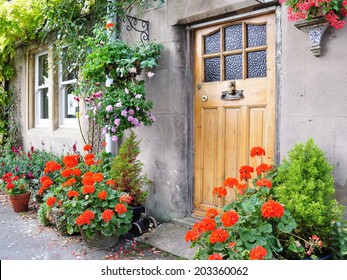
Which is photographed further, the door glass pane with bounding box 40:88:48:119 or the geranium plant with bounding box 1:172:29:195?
the door glass pane with bounding box 40:88:48:119

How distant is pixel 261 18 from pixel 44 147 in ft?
16.5

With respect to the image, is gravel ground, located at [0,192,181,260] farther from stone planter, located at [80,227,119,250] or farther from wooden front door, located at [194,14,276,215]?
wooden front door, located at [194,14,276,215]

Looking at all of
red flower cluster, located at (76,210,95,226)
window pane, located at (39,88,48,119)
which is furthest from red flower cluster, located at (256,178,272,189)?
window pane, located at (39,88,48,119)

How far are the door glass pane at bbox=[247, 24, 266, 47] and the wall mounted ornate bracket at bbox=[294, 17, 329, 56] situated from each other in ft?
2.10

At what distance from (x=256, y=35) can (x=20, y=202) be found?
157 inches

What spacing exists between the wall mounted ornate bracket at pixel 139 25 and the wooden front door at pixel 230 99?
75 cm

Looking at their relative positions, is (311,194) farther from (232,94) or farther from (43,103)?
(43,103)

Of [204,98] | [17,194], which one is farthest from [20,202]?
[204,98]

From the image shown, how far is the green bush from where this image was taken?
265 centimetres

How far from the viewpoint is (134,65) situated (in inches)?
164

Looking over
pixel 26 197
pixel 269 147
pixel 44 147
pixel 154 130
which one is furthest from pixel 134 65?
pixel 44 147

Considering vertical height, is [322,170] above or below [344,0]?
below

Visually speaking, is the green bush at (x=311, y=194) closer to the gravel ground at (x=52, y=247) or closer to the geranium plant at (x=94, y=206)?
the gravel ground at (x=52, y=247)

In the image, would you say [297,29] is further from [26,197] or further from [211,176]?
[26,197]
